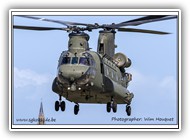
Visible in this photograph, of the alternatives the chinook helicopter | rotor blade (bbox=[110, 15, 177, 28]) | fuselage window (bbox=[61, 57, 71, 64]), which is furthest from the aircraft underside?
rotor blade (bbox=[110, 15, 177, 28])

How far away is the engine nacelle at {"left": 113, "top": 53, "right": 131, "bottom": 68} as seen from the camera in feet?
162

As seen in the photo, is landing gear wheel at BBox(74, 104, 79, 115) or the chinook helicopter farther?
landing gear wheel at BBox(74, 104, 79, 115)

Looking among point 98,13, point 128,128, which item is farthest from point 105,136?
point 98,13

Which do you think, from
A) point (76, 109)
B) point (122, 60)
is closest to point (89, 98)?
point (76, 109)

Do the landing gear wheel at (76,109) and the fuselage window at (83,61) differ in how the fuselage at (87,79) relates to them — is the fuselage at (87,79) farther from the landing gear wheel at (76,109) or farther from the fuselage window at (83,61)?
the landing gear wheel at (76,109)

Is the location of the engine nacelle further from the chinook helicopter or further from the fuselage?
the fuselage

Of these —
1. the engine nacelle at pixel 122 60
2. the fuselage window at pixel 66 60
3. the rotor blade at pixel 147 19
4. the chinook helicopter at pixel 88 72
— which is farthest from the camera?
the engine nacelle at pixel 122 60

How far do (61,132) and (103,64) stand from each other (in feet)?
9.81

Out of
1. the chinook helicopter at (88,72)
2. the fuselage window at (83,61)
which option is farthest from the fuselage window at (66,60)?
the fuselage window at (83,61)

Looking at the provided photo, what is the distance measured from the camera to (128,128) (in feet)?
153

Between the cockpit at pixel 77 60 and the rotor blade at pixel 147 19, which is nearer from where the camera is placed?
the rotor blade at pixel 147 19

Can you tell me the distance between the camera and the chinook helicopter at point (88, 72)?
1859 inches

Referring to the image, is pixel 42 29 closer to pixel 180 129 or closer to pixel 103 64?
pixel 103 64

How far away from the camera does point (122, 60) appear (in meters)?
49.4
